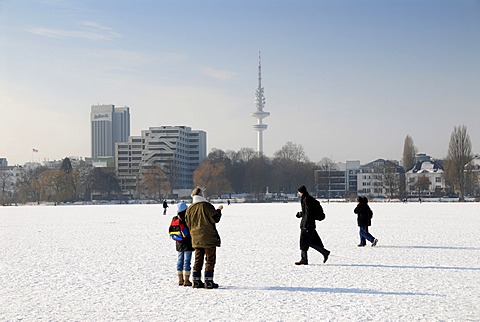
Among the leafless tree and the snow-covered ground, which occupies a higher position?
the leafless tree

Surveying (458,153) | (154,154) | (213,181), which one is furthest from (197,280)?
(154,154)

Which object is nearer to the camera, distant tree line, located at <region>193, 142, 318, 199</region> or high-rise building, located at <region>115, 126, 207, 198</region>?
distant tree line, located at <region>193, 142, 318, 199</region>

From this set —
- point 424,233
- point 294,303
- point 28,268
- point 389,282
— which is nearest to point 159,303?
point 294,303

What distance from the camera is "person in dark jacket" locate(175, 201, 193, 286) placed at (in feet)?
36.1

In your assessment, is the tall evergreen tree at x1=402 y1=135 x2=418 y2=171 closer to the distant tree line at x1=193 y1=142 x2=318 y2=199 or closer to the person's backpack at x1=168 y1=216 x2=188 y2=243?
the distant tree line at x1=193 y1=142 x2=318 y2=199

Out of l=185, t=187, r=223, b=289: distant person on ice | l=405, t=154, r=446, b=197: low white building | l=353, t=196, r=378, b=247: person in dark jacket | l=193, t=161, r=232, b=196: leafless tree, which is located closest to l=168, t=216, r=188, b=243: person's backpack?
l=185, t=187, r=223, b=289: distant person on ice

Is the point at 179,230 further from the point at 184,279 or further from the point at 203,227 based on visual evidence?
the point at 184,279

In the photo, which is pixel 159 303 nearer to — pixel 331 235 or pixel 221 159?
pixel 331 235

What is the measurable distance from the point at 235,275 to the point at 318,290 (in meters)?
2.32

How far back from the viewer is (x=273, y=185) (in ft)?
436

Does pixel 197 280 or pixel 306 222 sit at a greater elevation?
pixel 306 222

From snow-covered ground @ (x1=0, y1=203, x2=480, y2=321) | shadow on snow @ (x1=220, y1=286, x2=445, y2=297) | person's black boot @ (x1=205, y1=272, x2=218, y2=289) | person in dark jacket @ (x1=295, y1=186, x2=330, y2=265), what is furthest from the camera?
person in dark jacket @ (x1=295, y1=186, x2=330, y2=265)

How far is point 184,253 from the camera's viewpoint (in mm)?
11203

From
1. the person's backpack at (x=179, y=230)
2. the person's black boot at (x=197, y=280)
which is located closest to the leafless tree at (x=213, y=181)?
the person's black boot at (x=197, y=280)
